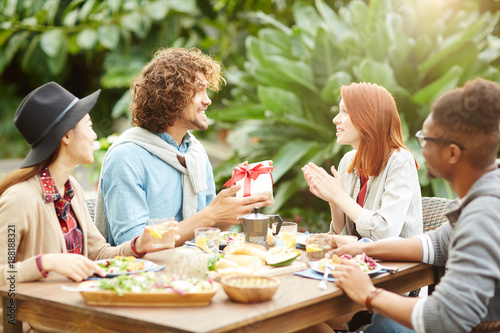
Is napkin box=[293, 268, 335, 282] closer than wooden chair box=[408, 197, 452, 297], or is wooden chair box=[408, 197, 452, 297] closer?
napkin box=[293, 268, 335, 282]

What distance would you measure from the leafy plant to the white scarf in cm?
217

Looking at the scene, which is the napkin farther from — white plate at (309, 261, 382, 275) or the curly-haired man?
the curly-haired man

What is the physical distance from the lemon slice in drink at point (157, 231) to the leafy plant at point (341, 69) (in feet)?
9.81

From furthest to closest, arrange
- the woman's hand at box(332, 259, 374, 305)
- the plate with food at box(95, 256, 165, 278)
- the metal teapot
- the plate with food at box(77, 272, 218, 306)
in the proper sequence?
1. the metal teapot
2. the plate with food at box(95, 256, 165, 278)
3. the woman's hand at box(332, 259, 374, 305)
4. the plate with food at box(77, 272, 218, 306)

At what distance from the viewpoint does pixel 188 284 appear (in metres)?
1.98

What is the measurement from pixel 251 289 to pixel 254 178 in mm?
938

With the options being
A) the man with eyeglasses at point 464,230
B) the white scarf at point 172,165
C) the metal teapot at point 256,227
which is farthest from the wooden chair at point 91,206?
the man with eyeglasses at point 464,230

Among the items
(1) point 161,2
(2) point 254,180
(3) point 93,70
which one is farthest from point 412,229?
(3) point 93,70

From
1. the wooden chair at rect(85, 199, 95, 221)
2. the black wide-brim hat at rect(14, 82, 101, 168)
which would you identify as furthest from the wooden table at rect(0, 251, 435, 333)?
the wooden chair at rect(85, 199, 95, 221)

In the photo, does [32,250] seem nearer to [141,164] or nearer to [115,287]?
[115,287]

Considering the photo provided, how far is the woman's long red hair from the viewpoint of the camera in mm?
2967

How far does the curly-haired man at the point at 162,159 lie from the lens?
2.99 meters

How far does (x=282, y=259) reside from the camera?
7.84 ft

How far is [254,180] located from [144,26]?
520cm
